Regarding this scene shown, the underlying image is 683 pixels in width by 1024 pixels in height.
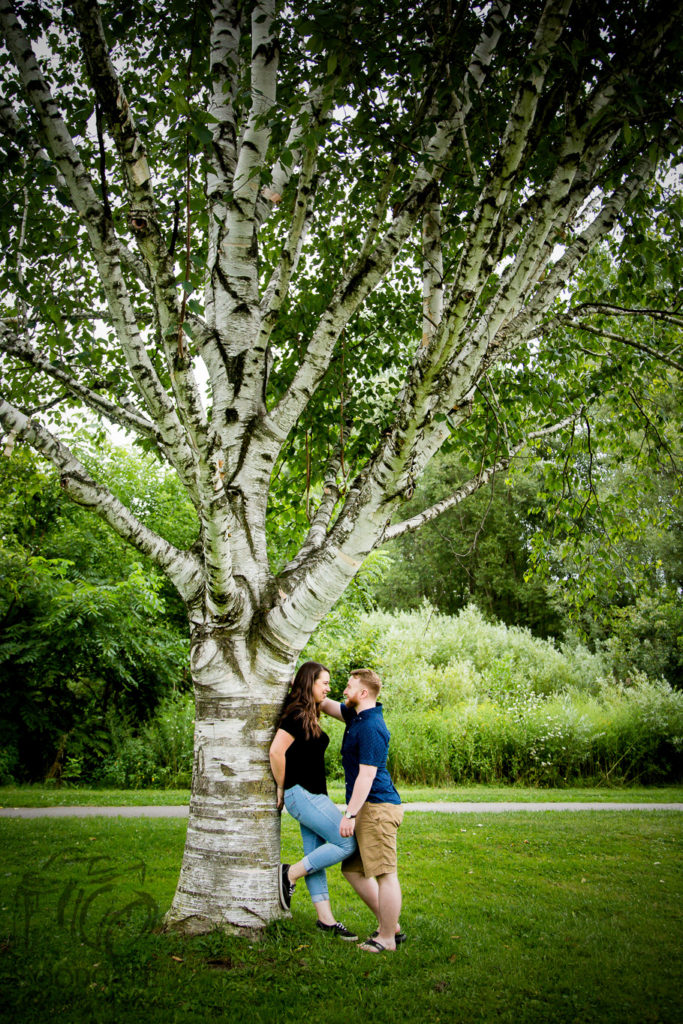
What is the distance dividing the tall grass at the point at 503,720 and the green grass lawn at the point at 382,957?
4.31 meters

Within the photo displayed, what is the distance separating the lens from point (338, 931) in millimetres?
4023

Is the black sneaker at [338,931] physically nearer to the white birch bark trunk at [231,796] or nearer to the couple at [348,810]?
the couple at [348,810]

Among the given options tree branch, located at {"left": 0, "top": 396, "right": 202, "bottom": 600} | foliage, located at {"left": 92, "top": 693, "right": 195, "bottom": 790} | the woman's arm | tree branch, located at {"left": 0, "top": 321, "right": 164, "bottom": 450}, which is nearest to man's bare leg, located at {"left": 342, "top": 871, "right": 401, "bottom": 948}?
the woman's arm

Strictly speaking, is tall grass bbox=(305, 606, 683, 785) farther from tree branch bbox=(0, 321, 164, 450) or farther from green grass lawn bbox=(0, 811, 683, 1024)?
tree branch bbox=(0, 321, 164, 450)

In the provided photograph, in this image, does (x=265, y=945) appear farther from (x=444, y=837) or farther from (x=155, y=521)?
(x=155, y=521)

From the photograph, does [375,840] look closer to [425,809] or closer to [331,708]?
[331,708]

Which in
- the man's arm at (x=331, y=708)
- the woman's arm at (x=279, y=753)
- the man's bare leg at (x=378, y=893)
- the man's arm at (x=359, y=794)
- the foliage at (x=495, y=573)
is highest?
the foliage at (x=495, y=573)

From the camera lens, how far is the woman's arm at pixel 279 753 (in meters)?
3.89

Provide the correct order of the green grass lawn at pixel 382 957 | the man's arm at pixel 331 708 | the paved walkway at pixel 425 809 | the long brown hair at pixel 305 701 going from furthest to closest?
the paved walkway at pixel 425 809 < the man's arm at pixel 331 708 < the long brown hair at pixel 305 701 < the green grass lawn at pixel 382 957

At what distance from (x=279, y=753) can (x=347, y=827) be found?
0.63 metres

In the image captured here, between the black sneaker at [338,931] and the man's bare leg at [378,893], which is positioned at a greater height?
the man's bare leg at [378,893]

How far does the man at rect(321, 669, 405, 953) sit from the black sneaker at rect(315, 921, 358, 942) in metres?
0.15

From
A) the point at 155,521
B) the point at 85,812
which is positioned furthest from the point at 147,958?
the point at 155,521

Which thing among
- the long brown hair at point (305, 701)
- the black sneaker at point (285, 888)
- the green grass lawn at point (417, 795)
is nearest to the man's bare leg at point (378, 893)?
the black sneaker at point (285, 888)
